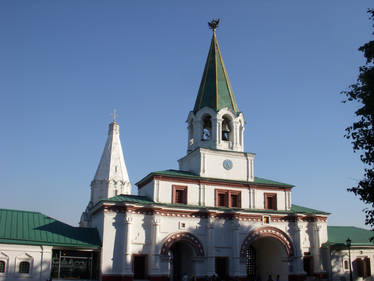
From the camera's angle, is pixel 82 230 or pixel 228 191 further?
pixel 228 191

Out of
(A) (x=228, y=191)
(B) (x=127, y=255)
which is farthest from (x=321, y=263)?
(B) (x=127, y=255)

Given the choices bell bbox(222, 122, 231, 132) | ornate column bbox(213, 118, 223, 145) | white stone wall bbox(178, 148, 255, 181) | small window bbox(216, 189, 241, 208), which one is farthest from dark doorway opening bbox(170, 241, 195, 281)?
bell bbox(222, 122, 231, 132)

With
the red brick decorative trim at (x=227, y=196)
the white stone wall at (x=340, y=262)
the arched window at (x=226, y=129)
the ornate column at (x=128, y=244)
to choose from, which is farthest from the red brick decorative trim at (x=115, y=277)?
the white stone wall at (x=340, y=262)

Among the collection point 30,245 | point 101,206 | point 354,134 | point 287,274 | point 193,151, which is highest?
point 193,151

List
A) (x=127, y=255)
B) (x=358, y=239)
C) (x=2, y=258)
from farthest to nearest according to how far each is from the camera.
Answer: (x=358, y=239), (x=127, y=255), (x=2, y=258)

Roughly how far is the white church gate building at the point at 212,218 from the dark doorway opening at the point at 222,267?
0.07m

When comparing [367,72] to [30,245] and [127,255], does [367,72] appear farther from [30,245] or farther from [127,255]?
[30,245]

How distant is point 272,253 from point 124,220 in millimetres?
12906

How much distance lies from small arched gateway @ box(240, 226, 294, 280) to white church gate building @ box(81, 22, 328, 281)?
0.08 meters

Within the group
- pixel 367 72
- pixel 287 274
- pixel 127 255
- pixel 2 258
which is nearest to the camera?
pixel 367 72

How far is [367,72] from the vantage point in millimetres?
19141

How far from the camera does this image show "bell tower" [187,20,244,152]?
35.0 meters

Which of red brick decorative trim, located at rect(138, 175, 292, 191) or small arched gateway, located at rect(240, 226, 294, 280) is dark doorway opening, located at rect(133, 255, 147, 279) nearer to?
red brick decorative trim, located at rect(138, 175, 292, 191)

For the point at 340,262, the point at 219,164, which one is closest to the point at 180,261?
the point at 219,164
